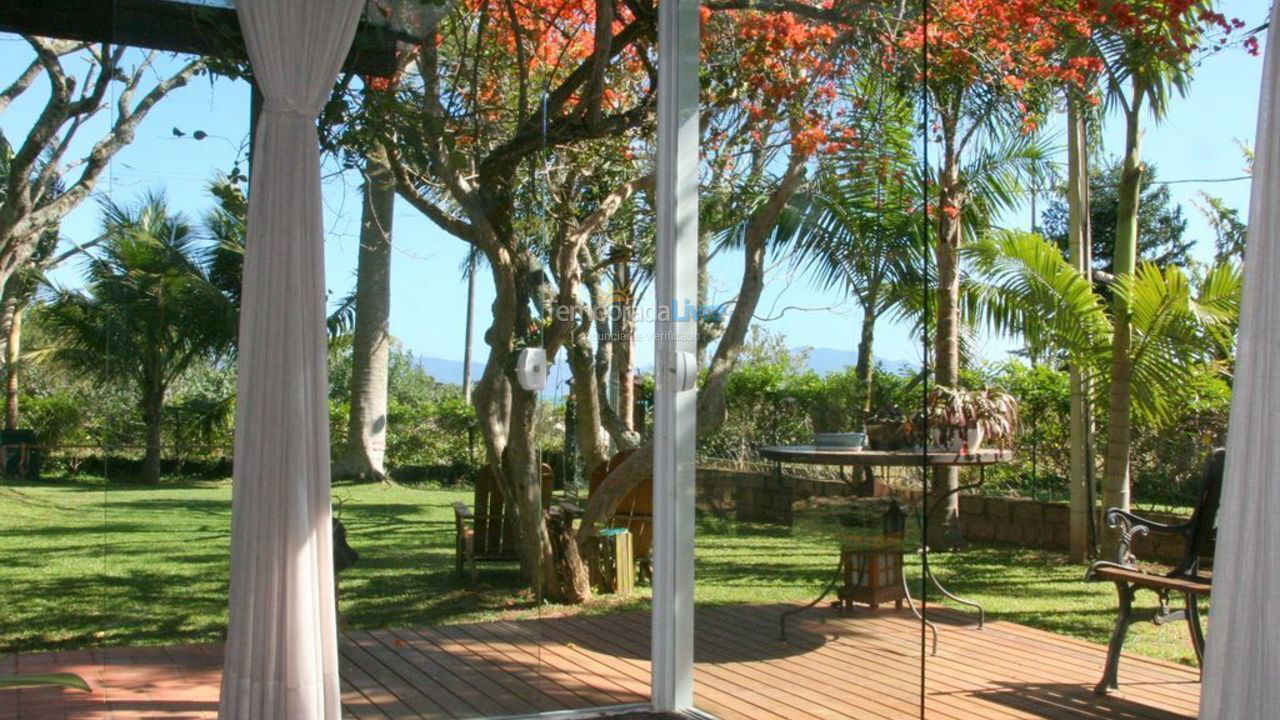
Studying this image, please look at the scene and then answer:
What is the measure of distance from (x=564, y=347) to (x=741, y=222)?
85cm

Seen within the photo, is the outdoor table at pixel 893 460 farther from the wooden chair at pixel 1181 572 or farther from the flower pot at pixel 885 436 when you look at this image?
the wooden chair at pixel 1181 572

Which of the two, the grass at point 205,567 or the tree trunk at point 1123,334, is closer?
the grass at point 205,567

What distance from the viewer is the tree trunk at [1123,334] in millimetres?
4816

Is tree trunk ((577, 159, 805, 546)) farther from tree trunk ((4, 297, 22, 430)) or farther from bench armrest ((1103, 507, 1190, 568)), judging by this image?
tree trunk ((4, 297, 22, 430))

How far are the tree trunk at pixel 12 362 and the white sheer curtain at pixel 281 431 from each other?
3.87ft

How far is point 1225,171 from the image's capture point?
12.7ft

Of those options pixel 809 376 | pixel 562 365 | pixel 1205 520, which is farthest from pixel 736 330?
pixel 1205 520

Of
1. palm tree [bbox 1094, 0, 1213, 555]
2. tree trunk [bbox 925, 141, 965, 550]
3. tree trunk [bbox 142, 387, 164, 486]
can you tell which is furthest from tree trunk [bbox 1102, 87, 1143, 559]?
tree trunk [bbox 142, 387, 164, 486]

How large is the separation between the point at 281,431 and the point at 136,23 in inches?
55.9

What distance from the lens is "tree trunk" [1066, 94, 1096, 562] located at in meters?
5.69

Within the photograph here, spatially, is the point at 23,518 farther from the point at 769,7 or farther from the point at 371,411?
the point at 769,7

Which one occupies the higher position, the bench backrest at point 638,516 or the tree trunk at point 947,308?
the tree trunk at point 947,308

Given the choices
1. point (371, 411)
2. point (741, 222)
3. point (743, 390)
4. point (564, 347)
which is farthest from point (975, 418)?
point (371, 411)

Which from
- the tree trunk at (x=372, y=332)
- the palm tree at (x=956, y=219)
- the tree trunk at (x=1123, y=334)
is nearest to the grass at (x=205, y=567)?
the tree trunk at (x=372, y=332)
